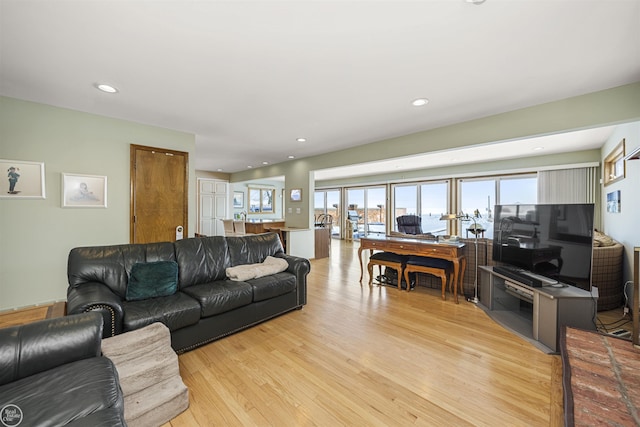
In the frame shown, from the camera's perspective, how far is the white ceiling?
1636mm

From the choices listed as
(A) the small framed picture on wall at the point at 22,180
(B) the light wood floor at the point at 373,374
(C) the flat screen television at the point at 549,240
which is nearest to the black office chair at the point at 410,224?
(C) the flat screen television at the point at 549,240

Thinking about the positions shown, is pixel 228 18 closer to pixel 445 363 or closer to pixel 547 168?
pixel 445 363

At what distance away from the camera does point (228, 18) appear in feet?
5.54

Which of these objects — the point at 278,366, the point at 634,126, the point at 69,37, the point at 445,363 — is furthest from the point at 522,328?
the point at 69,37

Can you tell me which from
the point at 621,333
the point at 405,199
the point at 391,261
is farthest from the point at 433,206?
the point at 621,333

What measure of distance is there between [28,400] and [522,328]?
3.81 meters

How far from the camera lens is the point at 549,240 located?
2.69 m

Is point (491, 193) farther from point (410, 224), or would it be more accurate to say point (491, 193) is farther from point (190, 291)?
point (190, 291)

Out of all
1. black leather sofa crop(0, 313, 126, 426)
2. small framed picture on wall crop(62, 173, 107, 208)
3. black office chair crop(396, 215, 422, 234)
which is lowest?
black leather sofa crop(0, 313, 126, 426)

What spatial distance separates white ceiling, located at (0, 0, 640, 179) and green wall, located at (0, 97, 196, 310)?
10.2 inches

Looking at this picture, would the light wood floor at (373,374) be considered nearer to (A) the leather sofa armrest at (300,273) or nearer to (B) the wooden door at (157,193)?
(A) the leather sofa armrest at (300,273)

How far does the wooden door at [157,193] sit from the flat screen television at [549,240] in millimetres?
4678

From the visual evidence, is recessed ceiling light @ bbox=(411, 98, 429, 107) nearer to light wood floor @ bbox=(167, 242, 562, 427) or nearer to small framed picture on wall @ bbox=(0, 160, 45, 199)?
light wood floor @ bbox=(167, 242, 562, 427)

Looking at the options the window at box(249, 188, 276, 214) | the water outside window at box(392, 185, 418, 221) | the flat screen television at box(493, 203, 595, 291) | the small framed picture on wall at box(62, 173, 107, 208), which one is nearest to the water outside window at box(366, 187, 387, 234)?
the water outside window at box(392, 185, 418, 221)
